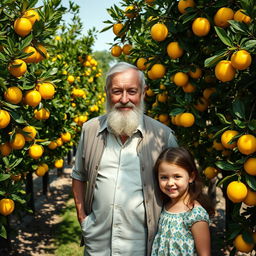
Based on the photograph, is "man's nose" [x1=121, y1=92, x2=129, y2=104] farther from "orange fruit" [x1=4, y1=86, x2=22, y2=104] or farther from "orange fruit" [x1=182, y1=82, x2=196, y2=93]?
"orange fruit" [x1=4, y1=86, x2=22, y2=104]

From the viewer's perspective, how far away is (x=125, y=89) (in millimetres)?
2396

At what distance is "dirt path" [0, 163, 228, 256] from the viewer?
5449 mm

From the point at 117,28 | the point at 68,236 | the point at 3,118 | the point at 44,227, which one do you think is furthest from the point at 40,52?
the point at 44,227

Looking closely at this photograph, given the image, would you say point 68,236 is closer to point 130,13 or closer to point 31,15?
point 130,13

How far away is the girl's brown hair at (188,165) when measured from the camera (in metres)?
2.17

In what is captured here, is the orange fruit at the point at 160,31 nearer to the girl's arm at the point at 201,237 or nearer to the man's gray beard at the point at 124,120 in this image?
the man's gray beard at the point at 124,120

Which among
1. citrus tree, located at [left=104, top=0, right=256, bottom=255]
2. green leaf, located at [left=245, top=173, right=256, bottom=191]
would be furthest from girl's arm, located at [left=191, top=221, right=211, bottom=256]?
green leaf, located at [left=245, top=173, right=256, bottom=191]

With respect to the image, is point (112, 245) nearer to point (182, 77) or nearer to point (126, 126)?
point (126, 126)

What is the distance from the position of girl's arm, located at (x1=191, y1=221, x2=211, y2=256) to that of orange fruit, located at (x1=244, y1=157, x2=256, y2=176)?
49 cm

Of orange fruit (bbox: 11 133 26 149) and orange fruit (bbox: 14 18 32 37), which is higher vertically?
orange fruit (bbox: 14 18 32 37)

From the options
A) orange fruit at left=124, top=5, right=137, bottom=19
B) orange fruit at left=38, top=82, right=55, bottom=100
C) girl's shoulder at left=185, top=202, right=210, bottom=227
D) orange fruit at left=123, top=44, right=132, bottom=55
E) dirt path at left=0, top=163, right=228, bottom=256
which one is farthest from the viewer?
dirt path at left=0, top=163, right=228, bottom=256

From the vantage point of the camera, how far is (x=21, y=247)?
18.1 feet

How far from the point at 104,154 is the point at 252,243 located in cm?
118

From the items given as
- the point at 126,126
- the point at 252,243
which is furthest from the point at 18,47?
the point at 252,243
